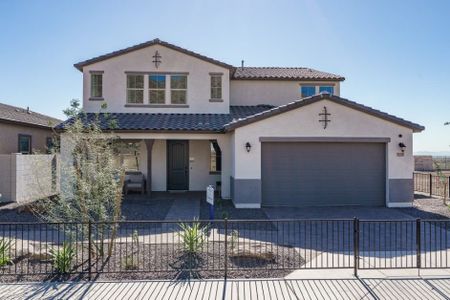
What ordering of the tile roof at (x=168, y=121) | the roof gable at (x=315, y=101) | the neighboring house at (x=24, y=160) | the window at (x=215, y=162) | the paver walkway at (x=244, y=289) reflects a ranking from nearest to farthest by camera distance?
1. the paver walkway at (x=244, y=289)
2. the neighboring house at (x=24, y=160)
3. the roof gable at (x=315, y=101)
4. the tile roof at (x=168, y=121)
5. the window at (x=215, y=162)

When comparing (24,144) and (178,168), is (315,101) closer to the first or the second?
(178,168)

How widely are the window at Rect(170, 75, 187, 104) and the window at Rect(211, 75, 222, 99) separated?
54.7 inches

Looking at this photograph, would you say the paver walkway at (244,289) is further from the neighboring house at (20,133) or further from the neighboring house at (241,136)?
the neighboring house at (20,133)

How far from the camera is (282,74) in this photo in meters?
19.2

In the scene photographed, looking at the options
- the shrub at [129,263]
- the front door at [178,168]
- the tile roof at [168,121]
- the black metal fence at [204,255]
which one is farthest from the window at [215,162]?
the shrub at [129,263]

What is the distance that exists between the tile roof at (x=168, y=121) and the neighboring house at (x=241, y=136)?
47mm

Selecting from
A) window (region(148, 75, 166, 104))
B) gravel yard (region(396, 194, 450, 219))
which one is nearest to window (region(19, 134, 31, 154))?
window (region(148, 75, 166, 104))

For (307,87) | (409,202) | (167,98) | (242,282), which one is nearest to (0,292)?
(242,282)

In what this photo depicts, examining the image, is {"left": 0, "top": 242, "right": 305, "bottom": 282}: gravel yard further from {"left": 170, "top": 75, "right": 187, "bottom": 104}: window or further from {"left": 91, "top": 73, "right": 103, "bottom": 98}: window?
{"left": 91, "top": 73, "right": 103, "bottom": 98}: window

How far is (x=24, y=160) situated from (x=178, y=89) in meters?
7.78

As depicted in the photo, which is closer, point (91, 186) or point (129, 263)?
point (129, 263)

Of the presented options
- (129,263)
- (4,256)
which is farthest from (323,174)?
(4,256)

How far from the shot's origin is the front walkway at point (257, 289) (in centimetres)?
536

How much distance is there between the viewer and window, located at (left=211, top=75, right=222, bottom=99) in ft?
55.5
